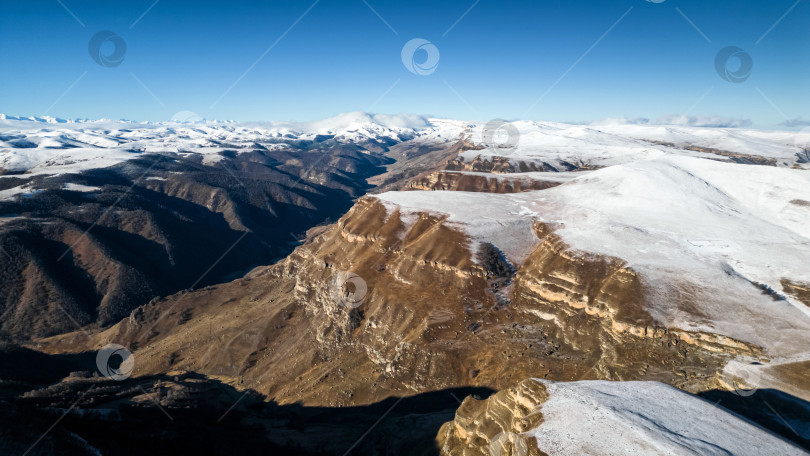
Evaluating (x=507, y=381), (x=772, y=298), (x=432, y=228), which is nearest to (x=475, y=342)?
(x=507, y=381)

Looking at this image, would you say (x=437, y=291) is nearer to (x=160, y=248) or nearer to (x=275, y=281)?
(x=275, y=281)

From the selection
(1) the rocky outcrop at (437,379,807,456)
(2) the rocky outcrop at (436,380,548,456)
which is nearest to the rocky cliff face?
(1) the rocky outcrop at (437,379,807,456)

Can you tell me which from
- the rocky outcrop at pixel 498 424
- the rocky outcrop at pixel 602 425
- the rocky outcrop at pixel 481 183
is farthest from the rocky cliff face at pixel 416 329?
the rocky outcrop at pixel 481 183

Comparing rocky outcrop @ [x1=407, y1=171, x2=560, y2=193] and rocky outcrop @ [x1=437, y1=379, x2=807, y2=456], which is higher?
rocky outcrop @ [x1=407, y1=171, x2=560, y2=193]

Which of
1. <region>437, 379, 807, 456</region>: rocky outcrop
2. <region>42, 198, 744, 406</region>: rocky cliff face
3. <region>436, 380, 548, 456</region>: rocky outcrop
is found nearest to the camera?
<region>437, 379, 807, 456</region>: rocky outcrop

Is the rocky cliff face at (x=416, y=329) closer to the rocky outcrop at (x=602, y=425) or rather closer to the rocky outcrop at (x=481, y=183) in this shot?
the rocky outcrop at (x=602, y=425)

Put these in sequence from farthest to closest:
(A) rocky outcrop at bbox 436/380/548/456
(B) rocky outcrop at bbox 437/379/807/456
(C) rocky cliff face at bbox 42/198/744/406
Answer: (C) rocky cliff face at bbox 42/198/744/406 < (A) rocky outcrop at bbox 436/380/548/456 < (B) rocky outcrop at bbox 437/379/807/456

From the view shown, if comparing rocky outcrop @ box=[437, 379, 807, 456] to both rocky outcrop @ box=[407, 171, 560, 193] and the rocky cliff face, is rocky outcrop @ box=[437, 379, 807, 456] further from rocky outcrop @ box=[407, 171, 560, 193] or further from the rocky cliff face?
rocky outcrop @ box=[407, 171, 560, 193]

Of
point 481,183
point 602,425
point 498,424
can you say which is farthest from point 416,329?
point 481,183

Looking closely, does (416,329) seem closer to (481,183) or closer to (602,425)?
(602,425)

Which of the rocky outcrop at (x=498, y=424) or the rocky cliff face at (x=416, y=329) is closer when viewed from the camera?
the rocky outcrop at (x=498, y=424)

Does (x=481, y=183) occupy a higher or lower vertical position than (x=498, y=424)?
higher
